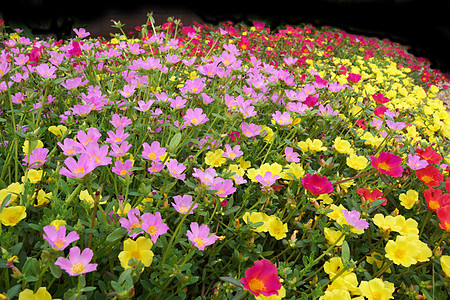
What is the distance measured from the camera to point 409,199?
1.39 m

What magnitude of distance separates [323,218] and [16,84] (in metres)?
1.57

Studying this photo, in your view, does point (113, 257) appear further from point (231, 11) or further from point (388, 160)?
point (231, 11)

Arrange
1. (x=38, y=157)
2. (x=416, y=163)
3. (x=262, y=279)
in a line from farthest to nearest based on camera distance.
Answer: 1. (x=416, y=163)
2. (x=38, y=157)
3. (x=262, y=279)

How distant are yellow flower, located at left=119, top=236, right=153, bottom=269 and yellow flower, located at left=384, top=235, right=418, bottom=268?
2.46 ft

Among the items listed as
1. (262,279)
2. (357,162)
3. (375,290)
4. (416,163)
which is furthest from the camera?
(357,162)

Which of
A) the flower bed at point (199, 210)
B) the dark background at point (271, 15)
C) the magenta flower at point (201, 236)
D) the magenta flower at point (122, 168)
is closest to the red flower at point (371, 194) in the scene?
the flower bed at point (199, 210)

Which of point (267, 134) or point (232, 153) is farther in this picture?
point (267, 134)

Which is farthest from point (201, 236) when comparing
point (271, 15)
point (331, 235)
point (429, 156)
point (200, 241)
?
point (271, 15)

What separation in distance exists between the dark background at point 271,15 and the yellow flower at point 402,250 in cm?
329

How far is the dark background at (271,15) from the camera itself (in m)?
3.83

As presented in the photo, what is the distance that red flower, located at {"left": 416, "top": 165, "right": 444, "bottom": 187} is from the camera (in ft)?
4.41

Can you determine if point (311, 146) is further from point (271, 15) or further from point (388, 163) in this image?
point (271, 15)

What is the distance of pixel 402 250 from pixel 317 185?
0.34 meters

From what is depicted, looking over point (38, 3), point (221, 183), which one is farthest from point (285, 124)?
point (38, 3)
